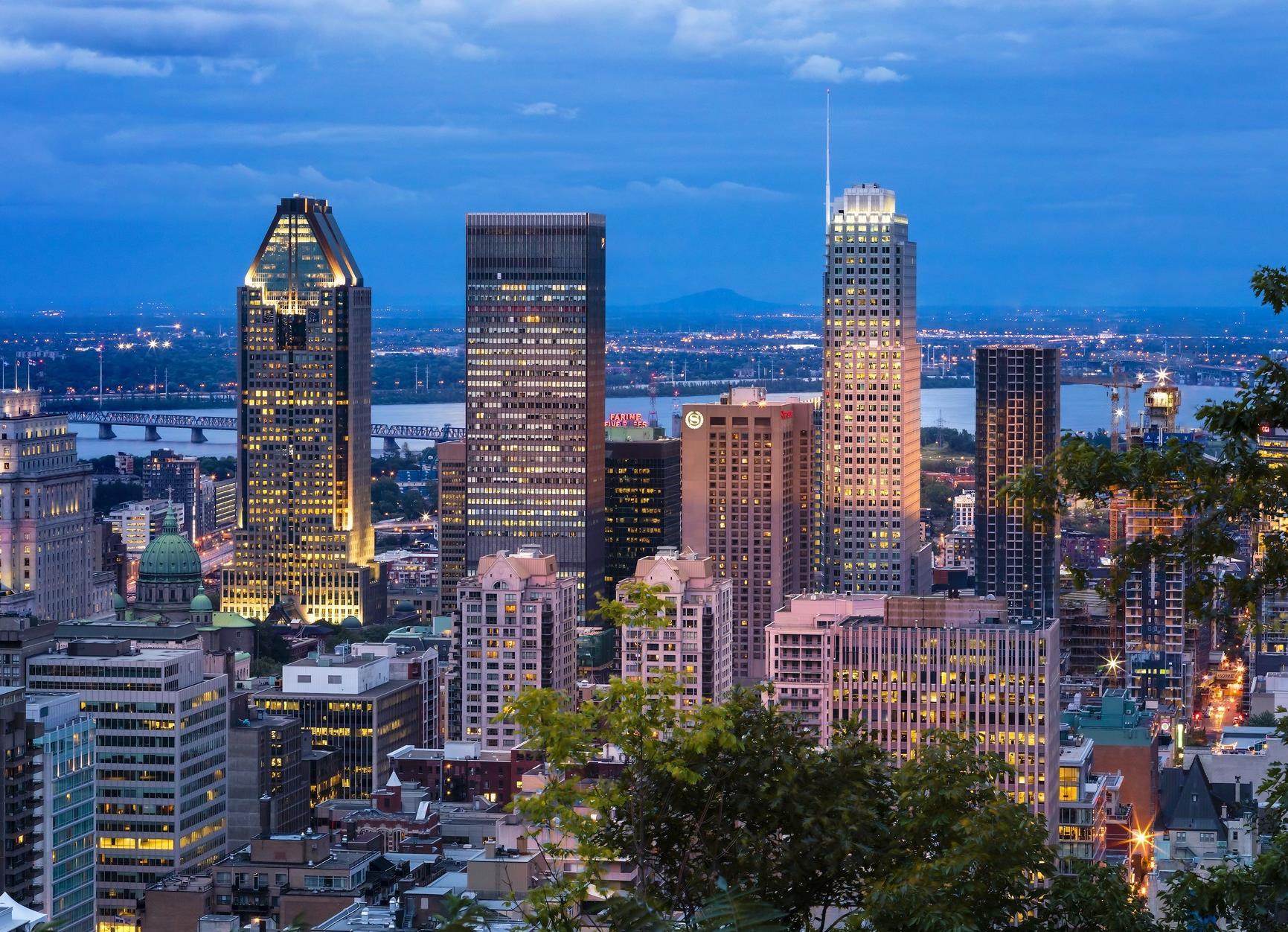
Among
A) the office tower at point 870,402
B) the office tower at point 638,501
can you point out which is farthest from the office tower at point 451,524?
the office tower at point 870,402

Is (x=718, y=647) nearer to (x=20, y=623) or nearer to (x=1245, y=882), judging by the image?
(x=20, y=623)

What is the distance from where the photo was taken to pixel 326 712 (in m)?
88.6

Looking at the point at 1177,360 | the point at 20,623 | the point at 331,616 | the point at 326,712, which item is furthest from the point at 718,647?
the point at 1177,360

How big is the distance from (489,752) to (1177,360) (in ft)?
287

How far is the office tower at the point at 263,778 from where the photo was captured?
7394 cm

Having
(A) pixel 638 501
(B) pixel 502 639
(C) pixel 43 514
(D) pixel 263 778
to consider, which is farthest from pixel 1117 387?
(D) pixel 263 778

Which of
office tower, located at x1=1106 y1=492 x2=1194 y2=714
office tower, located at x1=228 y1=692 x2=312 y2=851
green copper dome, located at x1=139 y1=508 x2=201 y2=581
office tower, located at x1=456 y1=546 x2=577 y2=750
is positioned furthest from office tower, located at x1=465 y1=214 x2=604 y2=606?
office tower, located at x1=228 y1=692 x2=312 y2=851

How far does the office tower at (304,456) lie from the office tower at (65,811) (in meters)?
78.6

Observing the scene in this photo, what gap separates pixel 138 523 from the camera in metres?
159

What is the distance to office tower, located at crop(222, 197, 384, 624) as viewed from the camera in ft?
472

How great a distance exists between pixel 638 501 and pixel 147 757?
227 feet

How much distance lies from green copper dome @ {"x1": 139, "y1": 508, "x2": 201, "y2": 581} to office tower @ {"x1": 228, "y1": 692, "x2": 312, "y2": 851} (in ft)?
105

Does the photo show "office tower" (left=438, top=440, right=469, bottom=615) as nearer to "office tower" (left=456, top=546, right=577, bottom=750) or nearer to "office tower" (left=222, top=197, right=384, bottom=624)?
"office tower" (left=222, top=197, right=384, bottom=624)

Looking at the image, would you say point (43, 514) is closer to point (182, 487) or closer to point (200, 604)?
point (200, 604)
